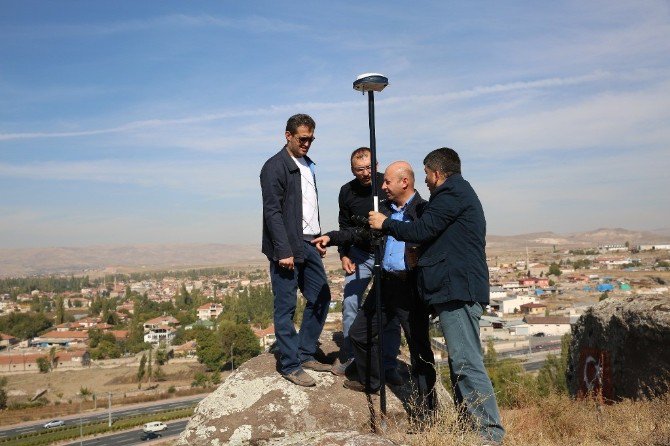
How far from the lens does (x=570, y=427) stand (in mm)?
5078

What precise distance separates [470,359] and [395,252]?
973mm

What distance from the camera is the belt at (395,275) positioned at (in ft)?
13.7

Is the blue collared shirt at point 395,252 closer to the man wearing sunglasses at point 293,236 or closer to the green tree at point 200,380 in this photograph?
the man wearing sunglasses at point 293,236

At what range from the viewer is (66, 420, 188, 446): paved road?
3200 cm

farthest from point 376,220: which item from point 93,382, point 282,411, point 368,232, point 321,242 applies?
point 93,382

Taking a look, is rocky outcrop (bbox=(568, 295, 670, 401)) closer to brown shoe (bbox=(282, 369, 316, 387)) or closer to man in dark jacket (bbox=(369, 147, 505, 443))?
man in dark jacket (bbox=(369, 147, 505, 443))

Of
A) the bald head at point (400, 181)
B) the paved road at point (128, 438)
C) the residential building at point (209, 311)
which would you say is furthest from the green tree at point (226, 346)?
the bald head at point (400, 181)

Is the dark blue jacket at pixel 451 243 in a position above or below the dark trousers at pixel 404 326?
above

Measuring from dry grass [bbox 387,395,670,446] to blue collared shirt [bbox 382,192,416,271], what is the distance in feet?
3.66

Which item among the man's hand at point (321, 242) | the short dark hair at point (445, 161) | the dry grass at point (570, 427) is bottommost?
the dry grass at point (570, 427)

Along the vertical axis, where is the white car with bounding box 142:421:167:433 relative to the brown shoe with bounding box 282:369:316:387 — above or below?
below

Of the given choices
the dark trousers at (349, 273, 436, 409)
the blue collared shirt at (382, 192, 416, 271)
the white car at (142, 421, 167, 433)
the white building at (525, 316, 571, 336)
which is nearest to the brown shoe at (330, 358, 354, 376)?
the dark trousers at (349, 273, 436, 409)

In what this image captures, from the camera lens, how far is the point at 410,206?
4270 millimetres

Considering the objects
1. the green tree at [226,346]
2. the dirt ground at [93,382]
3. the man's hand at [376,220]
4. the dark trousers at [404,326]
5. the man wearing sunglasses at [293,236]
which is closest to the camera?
the man's hand at [376,220]
